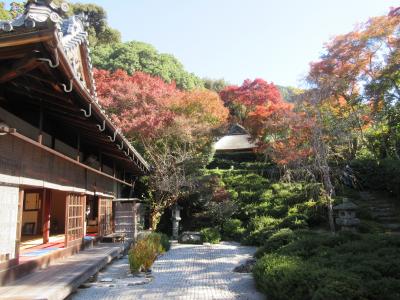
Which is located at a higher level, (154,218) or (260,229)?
(154,218)

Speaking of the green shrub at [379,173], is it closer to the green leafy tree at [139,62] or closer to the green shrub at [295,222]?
the green shrub at [295,222]

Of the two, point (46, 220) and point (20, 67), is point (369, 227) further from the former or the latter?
point (20, 67)

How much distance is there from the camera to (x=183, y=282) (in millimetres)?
7578

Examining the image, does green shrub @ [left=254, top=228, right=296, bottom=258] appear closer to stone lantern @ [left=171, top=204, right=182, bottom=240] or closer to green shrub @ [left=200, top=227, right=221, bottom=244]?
green shrub @ [left=200, top=227, right=221, bottom=244]

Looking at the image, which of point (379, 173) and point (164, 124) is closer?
point (379, 173)

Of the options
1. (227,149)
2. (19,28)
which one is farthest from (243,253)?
(227,149)

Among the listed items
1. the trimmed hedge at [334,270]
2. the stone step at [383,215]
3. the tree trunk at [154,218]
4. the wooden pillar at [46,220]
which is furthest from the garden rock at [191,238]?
the trimmed hedge at [334,270]

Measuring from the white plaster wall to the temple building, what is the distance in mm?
15

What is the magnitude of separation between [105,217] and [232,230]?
6407mm

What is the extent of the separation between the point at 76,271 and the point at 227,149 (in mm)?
23958

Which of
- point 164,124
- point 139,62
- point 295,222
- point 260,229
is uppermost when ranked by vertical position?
point 139,62

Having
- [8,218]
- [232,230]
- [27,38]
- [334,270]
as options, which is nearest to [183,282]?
[334,270]

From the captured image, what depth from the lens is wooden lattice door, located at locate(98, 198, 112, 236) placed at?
40.2ft

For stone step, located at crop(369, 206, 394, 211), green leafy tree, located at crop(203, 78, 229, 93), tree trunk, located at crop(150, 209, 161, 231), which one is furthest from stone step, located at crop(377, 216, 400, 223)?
green leafy tree, located at crop(203, 78, 229, 93)
